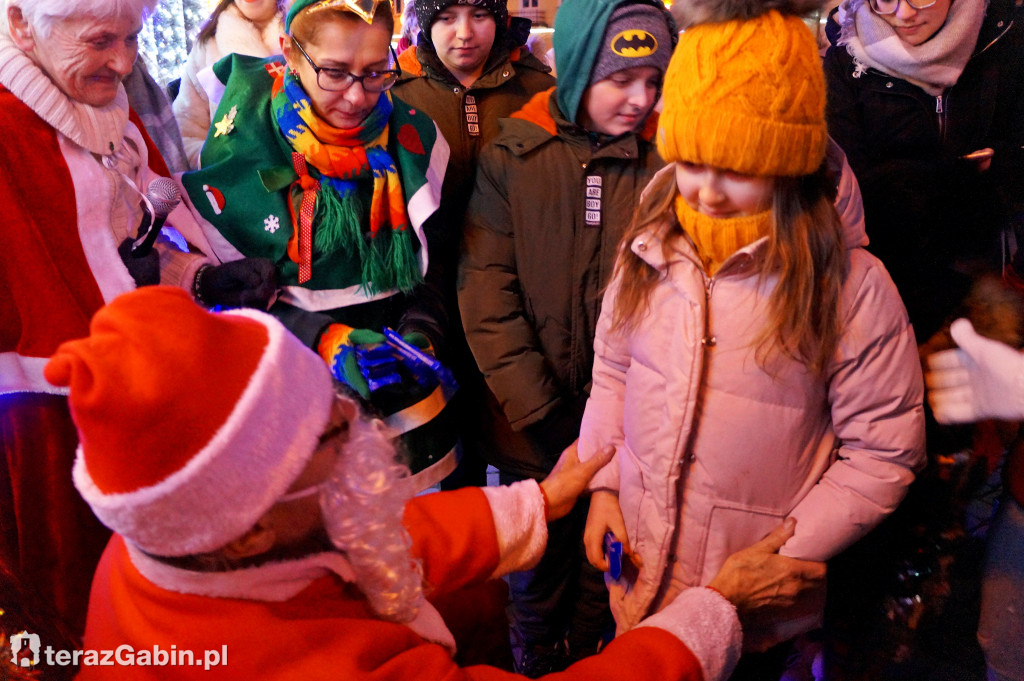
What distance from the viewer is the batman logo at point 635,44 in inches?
59.2

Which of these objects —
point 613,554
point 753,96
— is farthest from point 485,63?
point 613,554

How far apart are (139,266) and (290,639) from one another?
2.53ft

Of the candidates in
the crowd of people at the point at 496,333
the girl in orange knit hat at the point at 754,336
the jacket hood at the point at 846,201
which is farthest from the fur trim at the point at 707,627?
the jacket hood at the point at 846,201

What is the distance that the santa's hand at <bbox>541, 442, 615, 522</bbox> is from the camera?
4.42 feet

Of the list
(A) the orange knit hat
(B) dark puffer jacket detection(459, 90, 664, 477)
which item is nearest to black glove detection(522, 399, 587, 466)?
(B) dark puffer jacket detection(459, 90, 664, 477)

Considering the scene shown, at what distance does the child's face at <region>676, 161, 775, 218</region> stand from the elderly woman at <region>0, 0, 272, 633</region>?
95 centimetres

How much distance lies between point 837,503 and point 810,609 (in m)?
0.26

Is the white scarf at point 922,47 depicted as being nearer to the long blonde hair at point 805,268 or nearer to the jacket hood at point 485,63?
the long blonde hair at point 805,268

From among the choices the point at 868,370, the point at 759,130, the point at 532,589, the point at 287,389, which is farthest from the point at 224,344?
A: the point at 532,589

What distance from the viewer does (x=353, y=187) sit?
1496 millimetres

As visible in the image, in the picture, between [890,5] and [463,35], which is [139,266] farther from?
[890,5]

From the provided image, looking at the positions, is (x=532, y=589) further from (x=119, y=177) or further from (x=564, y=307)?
(x=119, y=177)

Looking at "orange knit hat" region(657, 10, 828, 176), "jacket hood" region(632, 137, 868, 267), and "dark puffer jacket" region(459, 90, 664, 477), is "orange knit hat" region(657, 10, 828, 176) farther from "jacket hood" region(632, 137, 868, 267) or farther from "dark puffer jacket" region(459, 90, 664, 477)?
"dark puffer jacket" region(459, 90, 664, 477)

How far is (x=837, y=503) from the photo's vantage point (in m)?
1.19
